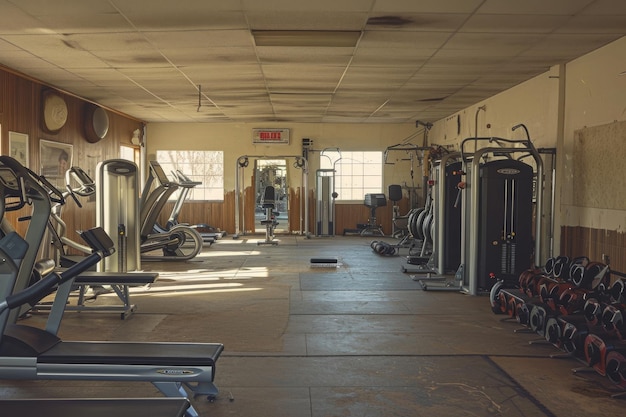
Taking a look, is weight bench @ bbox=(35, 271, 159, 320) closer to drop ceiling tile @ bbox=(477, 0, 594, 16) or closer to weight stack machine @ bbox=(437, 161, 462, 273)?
drop ceiling tile @ bbox=(477, 0, 594, 16)

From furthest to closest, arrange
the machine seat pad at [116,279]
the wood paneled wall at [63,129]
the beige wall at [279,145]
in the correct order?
the beige wall at [279,145] < the wood paneled wall at [63,129] < the machine seat pad at [116,279]

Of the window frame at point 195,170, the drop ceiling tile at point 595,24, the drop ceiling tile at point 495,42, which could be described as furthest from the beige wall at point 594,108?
the window frame at point 195,170

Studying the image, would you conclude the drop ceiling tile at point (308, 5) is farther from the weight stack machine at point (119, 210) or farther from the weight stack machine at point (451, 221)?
the weight stack machine at point (451, 221)

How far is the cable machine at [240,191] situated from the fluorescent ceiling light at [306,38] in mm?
6166

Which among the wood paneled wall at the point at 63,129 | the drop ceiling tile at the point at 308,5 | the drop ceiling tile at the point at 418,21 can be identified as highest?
the drop ceiling tile at the point at 418,21

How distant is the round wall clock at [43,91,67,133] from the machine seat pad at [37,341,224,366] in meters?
5.23

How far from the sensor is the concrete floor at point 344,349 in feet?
9.86

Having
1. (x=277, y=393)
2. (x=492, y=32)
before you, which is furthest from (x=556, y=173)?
(x=277, y=393)

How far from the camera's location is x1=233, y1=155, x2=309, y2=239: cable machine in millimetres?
11359

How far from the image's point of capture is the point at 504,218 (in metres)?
5.77

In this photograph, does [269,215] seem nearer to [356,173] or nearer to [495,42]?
[356,173]

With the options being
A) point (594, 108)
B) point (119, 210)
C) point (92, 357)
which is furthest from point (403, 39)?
point (92, 357)

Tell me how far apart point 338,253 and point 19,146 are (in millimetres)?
4715

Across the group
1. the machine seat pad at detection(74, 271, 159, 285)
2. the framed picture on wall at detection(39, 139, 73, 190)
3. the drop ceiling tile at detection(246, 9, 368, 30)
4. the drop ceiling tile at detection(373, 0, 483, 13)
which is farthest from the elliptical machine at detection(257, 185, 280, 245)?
the drop ceiling tile at detection(373, 0, 483, 13)
